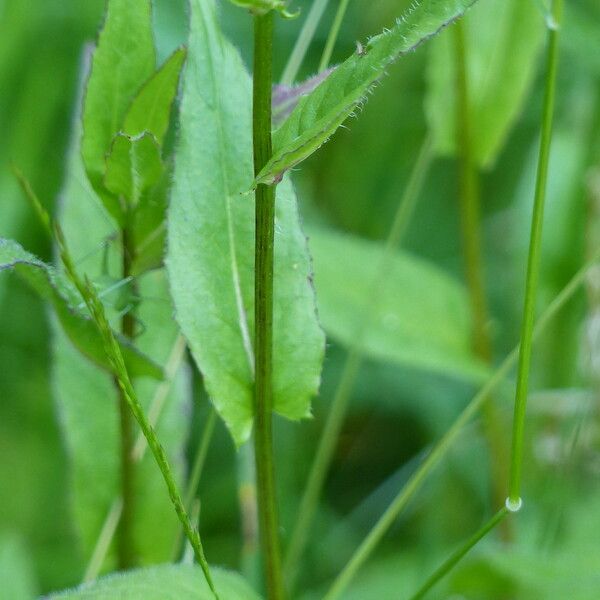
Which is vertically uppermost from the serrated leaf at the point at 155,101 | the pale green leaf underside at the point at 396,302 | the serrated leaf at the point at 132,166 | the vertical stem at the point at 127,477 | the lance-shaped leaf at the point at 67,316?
the serrated leaf at the point at 155,101

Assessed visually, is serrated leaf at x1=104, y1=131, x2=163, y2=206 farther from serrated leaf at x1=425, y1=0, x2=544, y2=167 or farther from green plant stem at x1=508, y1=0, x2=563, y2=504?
serrated leaf at x1=425, y1=0, x2=544, y2=167

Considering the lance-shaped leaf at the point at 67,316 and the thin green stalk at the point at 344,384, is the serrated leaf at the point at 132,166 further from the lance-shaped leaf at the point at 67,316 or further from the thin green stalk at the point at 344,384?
the thin green stalk at the point at 344,384

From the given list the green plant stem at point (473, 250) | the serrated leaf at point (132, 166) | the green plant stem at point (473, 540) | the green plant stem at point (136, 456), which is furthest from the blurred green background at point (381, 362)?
the serrated leaf at point (132, 166)

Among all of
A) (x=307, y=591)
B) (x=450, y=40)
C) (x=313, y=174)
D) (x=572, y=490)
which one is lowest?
(x=307, y=591)

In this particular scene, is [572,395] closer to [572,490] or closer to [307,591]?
[572,490]

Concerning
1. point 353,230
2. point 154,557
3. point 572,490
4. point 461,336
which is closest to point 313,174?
point 353,230

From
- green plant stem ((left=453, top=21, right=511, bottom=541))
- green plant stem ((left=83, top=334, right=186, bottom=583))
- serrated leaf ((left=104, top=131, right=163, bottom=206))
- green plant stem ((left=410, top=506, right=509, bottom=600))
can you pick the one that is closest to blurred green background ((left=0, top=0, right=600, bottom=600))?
green plant stem ((left=453, top=21, right=511, bottom=541))

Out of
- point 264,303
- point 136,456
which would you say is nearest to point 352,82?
point 264,303
